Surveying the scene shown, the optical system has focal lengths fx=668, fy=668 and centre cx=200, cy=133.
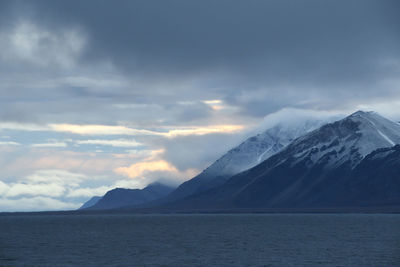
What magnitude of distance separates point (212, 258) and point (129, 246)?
39.9 m

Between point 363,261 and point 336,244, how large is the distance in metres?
42.3

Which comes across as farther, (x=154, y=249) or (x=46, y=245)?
(x=46, y=245)

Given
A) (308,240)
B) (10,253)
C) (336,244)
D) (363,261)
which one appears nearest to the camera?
(363,261)

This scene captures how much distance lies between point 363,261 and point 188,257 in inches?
1359

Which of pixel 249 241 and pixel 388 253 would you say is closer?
pixel 388 253

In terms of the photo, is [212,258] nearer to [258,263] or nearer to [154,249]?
[258,263]

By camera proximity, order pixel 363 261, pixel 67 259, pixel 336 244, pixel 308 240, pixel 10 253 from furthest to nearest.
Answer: pixel 308 240, pixel 336 244, pixel 10 253, pixel 67 259, pixel 363 261

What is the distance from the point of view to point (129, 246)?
16712 cm

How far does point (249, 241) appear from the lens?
603 ft

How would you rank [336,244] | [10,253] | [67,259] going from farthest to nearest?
[336,244] → [10,253] → [67,259]

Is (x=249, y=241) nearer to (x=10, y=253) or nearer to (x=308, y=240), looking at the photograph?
(x=308, y=240)

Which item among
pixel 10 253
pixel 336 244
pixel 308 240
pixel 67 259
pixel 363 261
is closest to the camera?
pixel 363 261

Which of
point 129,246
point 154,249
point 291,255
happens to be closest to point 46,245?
point 129,246

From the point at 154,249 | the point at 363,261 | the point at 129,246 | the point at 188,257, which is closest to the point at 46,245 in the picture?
the point at 129,246
